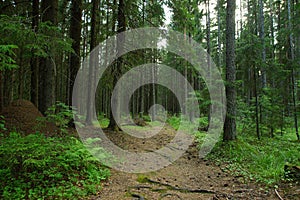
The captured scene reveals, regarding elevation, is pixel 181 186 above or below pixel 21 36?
below

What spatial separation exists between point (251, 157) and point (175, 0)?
768 centimetres

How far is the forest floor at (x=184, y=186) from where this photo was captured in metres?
4.67

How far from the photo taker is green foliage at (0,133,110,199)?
409 cm

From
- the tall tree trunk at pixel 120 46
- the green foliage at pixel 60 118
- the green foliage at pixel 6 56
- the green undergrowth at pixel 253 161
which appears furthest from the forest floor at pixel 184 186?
the tall tree trunk at pixel 120 46

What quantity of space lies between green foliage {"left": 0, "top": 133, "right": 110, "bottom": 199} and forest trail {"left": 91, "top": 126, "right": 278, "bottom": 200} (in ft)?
1.63

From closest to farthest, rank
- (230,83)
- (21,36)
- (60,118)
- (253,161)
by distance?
(21,36) → (60,118) → (253,161) → (230,83)

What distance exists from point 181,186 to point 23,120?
5.78 meters

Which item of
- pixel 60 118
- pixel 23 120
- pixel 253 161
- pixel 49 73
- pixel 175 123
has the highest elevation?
pixel 49 73

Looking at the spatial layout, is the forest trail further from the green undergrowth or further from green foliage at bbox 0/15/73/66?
green foliage at bbox 0/15/73/66

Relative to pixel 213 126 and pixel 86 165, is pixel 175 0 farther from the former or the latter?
pixel 86 165

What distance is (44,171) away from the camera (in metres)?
4.56

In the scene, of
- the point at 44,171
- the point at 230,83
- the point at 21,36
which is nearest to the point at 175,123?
the point at 230,83

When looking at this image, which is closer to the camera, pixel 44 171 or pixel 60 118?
pixel 44 171

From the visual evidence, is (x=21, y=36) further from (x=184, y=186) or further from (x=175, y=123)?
(x=175, y=123)
